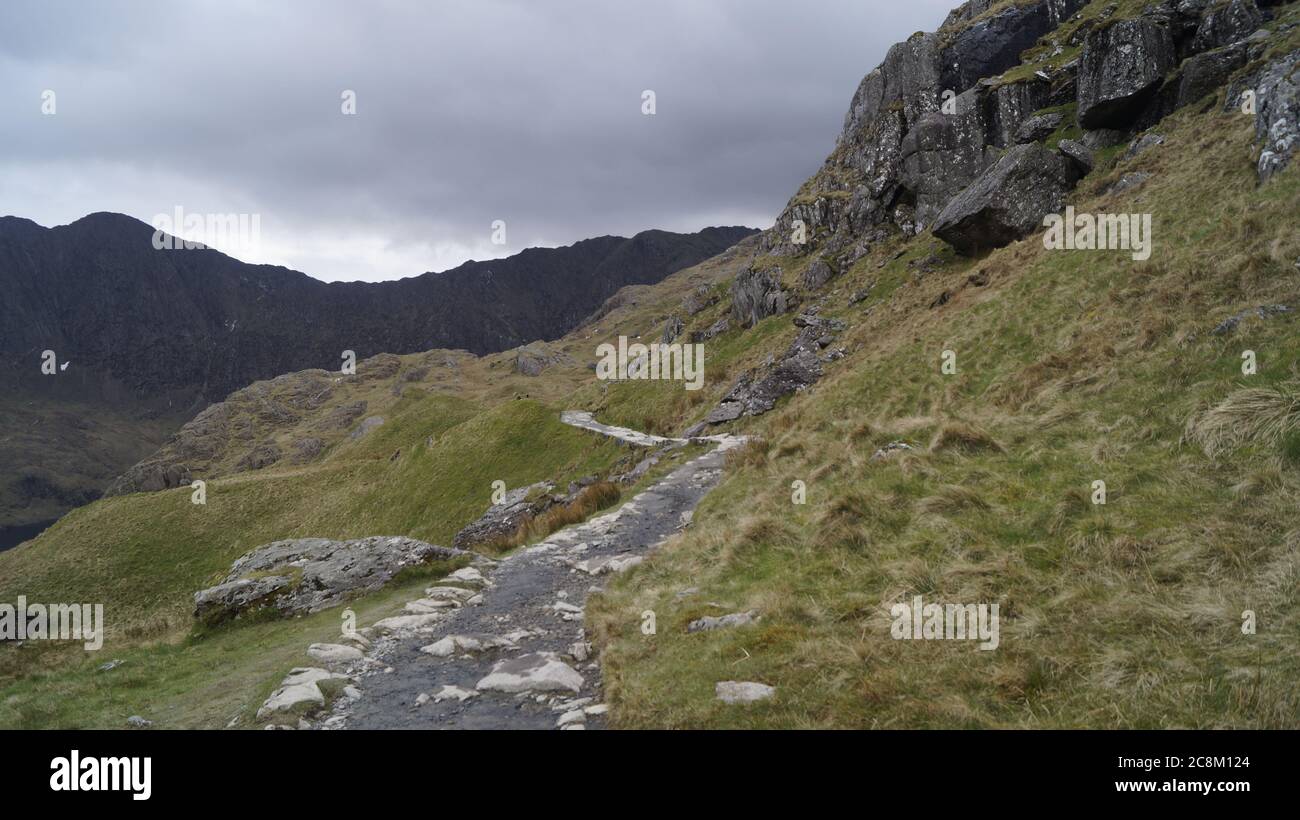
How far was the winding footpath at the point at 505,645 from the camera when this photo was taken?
30.8 feet

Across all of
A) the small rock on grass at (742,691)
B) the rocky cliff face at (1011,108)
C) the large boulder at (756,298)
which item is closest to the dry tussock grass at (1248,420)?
the small rock on grass at (742,691)

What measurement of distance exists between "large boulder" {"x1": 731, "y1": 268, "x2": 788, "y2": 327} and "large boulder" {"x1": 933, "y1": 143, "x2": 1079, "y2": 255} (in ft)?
75.3

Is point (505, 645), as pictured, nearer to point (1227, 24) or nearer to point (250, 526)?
point (250, 526)

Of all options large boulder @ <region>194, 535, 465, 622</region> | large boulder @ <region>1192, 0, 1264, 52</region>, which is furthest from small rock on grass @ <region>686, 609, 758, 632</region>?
large boulder @ <region>1192, 0, 1264, 52</region>

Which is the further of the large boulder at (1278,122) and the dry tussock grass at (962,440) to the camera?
the large boulder at (1278,122)

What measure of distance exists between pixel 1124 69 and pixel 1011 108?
45.1ft

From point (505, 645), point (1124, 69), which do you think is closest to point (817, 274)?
point (1124, 69)

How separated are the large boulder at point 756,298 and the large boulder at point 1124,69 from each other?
28.3 meters

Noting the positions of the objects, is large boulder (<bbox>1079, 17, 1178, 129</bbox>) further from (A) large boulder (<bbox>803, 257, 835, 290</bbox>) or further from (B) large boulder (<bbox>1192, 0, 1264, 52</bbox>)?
(A) large boulder (<bbox>803, 257, 835, 290</bbox>)

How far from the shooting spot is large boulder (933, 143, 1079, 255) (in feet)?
126

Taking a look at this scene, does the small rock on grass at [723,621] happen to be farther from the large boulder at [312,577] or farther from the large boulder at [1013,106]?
the large boulder at [1013,106]
